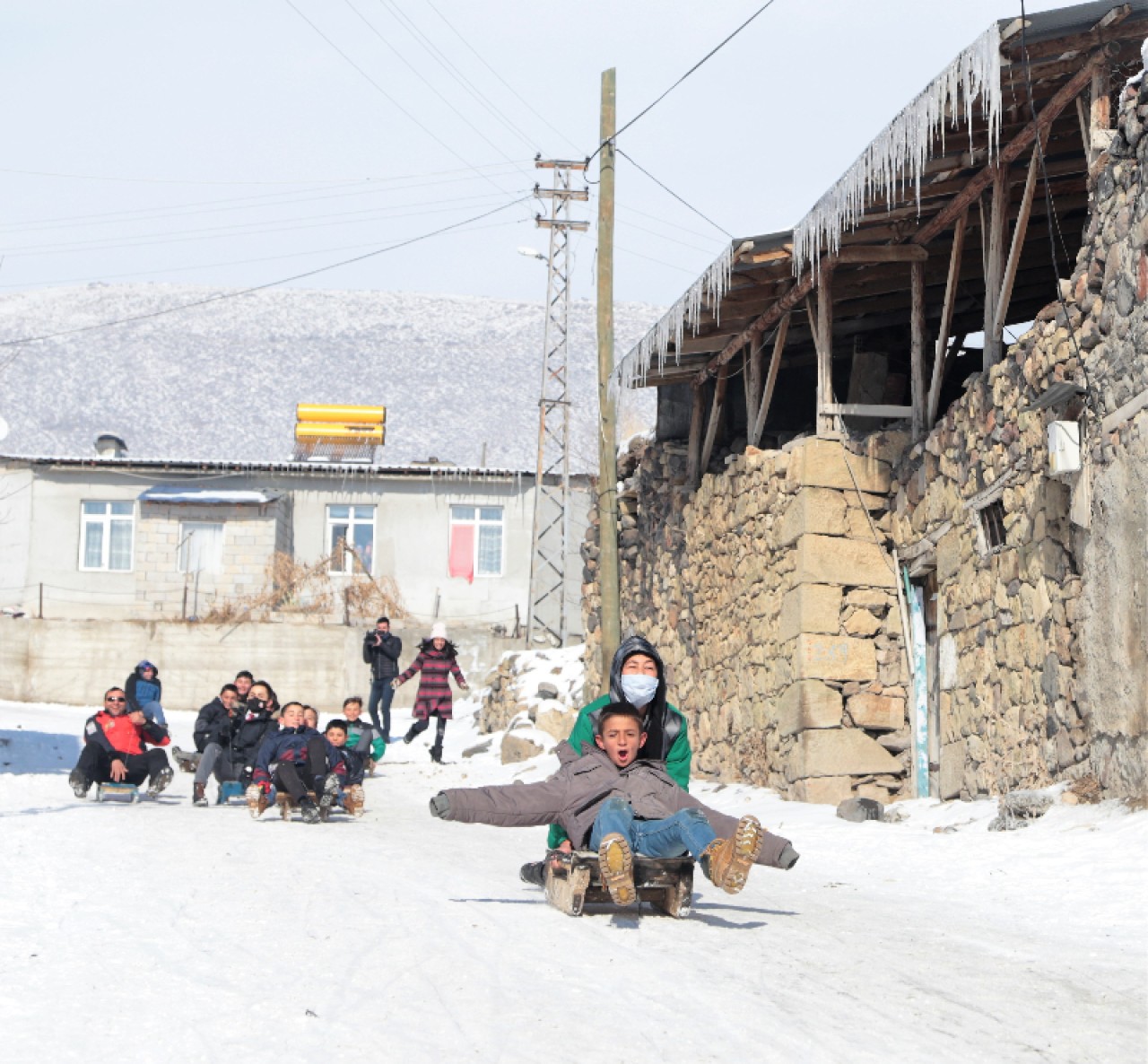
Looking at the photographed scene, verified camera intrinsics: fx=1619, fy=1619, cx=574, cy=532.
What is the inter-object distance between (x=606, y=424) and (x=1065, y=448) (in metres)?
7.62

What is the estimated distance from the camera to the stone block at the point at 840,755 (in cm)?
1288

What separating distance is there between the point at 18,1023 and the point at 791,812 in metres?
8.59

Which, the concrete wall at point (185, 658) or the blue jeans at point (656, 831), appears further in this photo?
the concrete wall at point (185, 658)

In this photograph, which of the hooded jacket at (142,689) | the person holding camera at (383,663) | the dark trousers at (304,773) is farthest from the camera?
the person holding camera at (383,663)

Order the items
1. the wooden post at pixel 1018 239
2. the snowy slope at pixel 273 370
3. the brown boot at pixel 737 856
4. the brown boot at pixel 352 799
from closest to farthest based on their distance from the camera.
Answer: the brown boot at pixel 737 856, the wooden post at pixel 1018 239, the brown boot at pixel 352 799, the snowy slope at pixel 273 370

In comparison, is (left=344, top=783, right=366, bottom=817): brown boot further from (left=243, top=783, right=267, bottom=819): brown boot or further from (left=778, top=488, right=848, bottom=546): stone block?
(left=778, top=488, right=848, bottom=546): stone block

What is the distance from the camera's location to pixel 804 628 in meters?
13.0

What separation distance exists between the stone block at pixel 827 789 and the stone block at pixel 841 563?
1.58 metres

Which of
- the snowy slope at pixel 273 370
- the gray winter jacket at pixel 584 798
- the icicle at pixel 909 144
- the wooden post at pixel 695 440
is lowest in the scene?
the gray winter jacket at pixel 584 798

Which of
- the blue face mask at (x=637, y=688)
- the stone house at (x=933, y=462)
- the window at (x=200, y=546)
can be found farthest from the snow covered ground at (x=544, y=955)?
the window at (x=200, y=546)

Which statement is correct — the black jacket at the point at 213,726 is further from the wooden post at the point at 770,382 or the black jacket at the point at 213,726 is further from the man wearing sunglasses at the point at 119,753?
the wooden post at the point at 770,382

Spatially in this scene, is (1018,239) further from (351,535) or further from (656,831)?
(351,535)

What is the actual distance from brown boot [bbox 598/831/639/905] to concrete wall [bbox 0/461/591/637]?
99.6ft

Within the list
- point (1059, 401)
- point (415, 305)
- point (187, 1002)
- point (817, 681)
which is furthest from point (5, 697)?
point (415, 305)
